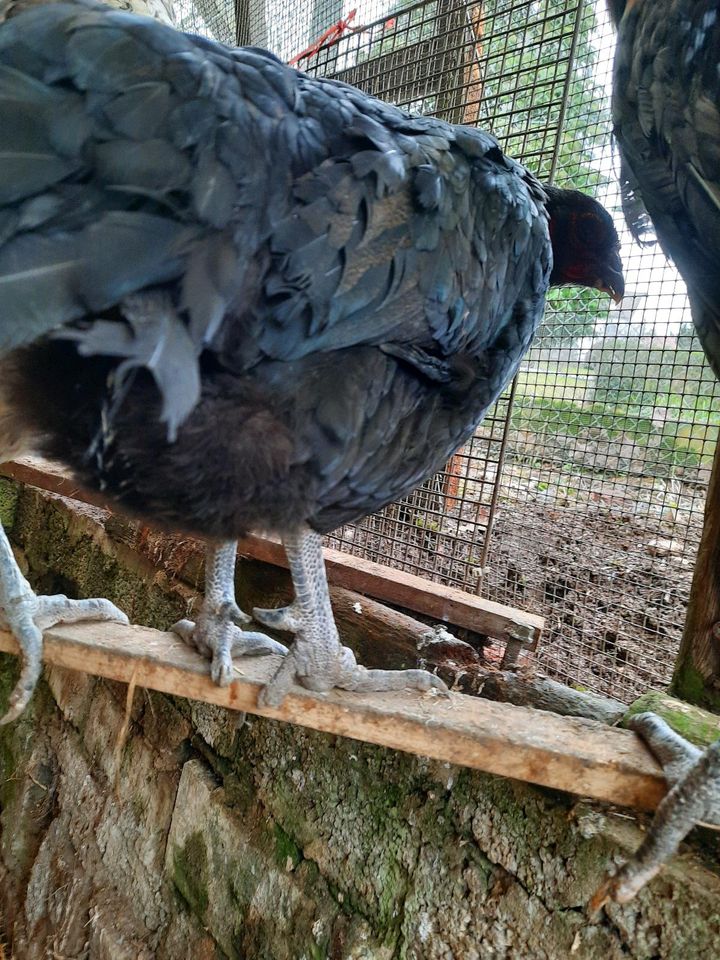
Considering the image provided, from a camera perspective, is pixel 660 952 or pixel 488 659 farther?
pixel 488 659

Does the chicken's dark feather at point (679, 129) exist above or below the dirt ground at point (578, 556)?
above

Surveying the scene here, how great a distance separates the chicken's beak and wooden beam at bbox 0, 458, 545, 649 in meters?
1.30

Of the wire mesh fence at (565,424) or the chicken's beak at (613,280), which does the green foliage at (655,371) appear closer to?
the wire mesh fence at (565,424)

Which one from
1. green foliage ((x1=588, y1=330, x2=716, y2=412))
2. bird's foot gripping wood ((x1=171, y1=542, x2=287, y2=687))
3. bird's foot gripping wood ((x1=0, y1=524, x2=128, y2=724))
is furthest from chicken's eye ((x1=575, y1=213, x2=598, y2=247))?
bird's foot gripping wood ((x1=0, y1=524, x2=128, y2=724))

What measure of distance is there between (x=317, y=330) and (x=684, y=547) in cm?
248

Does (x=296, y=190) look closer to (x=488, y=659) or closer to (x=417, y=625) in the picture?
(x=417, y=625)

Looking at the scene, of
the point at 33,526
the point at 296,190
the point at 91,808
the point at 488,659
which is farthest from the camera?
the point at 33,526

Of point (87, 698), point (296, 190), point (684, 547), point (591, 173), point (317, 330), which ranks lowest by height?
point (87, 698)

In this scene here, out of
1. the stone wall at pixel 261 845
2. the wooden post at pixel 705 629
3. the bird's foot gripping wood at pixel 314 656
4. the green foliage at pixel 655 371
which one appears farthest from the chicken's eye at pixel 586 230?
the stone wall at pixel 261 845

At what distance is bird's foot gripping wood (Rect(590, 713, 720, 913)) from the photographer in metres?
1.16

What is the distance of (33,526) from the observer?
3791 millimetres

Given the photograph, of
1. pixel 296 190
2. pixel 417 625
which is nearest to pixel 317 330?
pixel 296 190

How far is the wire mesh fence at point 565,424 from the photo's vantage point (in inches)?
106

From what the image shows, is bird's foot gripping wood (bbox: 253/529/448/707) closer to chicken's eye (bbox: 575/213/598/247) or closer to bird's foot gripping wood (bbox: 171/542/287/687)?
bird's foot gripping wood (bbox: 171/542/287/687)
